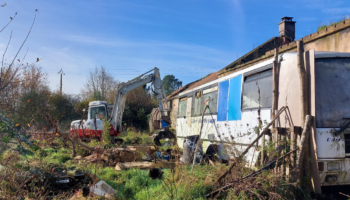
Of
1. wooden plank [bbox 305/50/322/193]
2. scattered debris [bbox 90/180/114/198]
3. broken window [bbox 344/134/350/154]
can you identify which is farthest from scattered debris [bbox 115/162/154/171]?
broken window [bbox 344/134/350/154]

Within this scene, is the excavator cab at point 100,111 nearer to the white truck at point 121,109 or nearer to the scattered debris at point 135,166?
the white truck at point 121,109

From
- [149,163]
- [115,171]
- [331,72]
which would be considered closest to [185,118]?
[149,163]

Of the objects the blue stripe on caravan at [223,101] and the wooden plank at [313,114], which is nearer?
the wooden plank at [313,114]

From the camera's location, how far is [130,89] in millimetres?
16891

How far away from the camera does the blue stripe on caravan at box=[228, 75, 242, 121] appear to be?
7.66 metres

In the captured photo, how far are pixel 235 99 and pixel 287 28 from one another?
15278mm

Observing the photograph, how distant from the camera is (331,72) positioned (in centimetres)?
539

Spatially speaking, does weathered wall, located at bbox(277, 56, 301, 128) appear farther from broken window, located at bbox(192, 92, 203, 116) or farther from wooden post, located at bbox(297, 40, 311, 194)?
broken window, located at bbox(192, 92, 203, 116)

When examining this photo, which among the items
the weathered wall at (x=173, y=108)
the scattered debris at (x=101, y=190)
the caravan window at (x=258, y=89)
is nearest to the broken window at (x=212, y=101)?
the caravan window at (x=258, y=89)

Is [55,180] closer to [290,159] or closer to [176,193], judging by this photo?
[176,193]

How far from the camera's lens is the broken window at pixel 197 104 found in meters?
10.6

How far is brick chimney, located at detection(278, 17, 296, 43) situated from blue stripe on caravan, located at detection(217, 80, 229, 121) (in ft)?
46.7

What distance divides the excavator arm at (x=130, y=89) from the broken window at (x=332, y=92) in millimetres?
11737

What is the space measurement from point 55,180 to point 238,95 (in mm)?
4996
